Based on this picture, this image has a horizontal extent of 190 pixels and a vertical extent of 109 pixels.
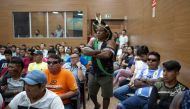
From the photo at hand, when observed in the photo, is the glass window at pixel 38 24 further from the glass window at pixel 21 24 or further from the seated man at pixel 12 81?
the seated man at pixel 12 81

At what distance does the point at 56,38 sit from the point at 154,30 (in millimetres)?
7597

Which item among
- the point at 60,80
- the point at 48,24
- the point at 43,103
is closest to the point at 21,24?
the point at 48,24

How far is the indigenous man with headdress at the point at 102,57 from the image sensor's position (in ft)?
12.9

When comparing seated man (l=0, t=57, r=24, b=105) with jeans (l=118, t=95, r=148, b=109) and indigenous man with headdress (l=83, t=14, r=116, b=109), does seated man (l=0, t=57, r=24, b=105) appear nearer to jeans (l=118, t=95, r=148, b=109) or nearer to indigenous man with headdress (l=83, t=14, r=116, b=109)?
indigenous man with headdress (l=83, t=14, r=116, b=109)

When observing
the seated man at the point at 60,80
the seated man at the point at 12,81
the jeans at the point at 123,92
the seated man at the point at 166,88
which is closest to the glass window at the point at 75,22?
the jeans at the point at 123,92

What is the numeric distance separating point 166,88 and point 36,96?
1456 millimetres

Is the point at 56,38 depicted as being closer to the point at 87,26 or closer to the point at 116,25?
the point at 87,26

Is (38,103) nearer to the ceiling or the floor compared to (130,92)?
nearer to the ceiling

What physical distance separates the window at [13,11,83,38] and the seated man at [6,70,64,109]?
10769 millimetres

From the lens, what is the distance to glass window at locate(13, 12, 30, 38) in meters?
13.1

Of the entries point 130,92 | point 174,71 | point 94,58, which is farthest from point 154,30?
point 174,71

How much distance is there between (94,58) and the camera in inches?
161

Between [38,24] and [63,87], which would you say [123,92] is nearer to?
[63,87]

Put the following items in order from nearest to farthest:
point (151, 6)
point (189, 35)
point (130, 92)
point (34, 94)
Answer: point (34, 94) < point (189, 35) < point (130, 92) < point (151, 6)
